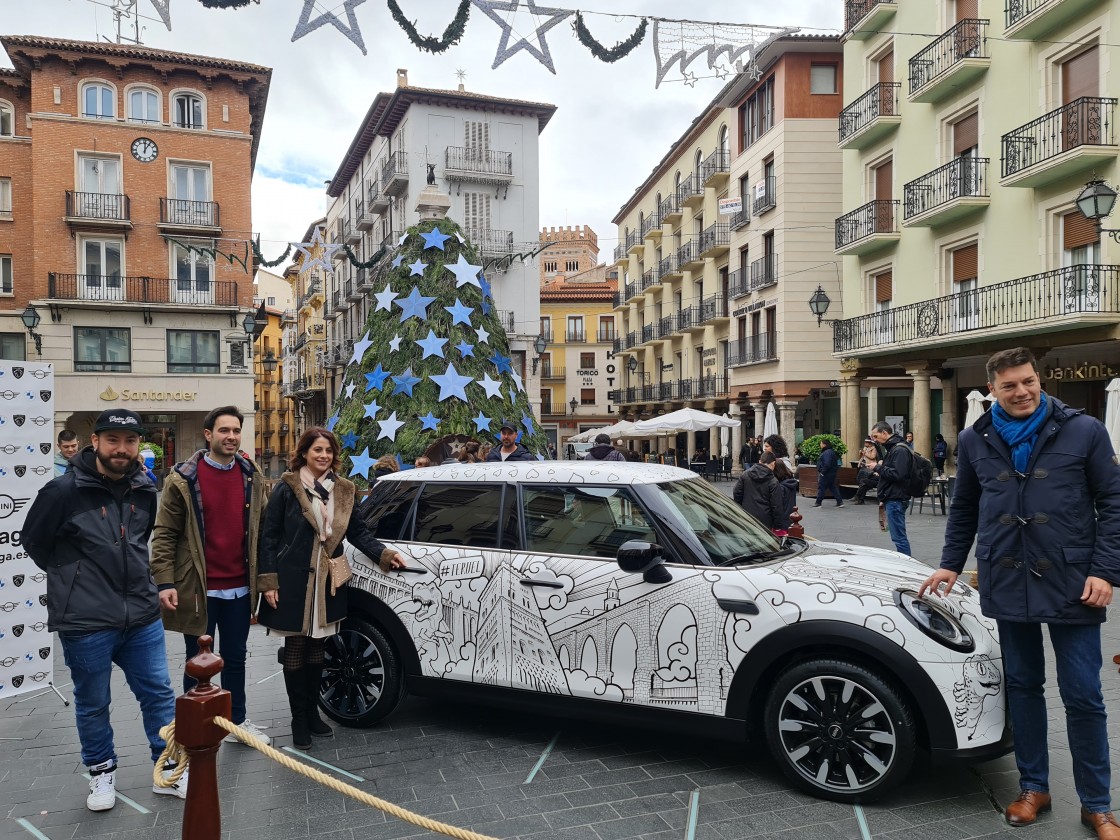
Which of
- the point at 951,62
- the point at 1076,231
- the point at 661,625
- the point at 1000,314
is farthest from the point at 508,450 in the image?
the point at 951,62

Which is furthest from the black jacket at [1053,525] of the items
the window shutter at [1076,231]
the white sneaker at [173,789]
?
the window shutter at [1076,231]

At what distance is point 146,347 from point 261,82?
428 inches

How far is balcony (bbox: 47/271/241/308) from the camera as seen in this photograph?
28.1 metres

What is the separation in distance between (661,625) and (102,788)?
2832 millimetres

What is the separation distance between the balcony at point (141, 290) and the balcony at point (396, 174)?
9.21 metres

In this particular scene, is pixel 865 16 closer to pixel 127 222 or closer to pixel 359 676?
pixel 359 676

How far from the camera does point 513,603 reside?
4.46 metres

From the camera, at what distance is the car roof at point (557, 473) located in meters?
4.57

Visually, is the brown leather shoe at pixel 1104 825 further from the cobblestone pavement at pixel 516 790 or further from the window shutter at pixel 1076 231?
the window shutter at pixel 1076 231

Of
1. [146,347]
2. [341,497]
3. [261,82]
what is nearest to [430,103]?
→ [261,82]

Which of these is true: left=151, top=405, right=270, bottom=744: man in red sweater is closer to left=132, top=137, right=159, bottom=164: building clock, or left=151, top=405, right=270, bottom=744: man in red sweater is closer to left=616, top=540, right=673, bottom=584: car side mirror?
left=616, top=540, right=673, bottom=584: car side mirror

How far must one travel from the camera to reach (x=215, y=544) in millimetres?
4477

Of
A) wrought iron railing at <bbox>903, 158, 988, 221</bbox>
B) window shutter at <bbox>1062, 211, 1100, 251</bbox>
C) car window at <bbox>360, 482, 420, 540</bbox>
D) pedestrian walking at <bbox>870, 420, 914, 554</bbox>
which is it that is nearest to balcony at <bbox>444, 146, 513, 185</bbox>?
wrought iron railing at <bbox>903, 158, 988, 221</bbox>

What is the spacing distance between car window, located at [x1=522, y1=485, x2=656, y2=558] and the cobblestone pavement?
3.74ft
